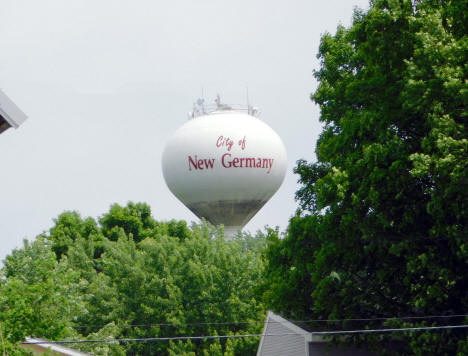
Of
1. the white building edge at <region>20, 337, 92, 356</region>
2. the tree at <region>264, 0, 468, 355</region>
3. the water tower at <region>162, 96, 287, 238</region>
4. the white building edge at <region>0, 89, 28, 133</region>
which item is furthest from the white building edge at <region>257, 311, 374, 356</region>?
the water tower at <region>162, 96, 287, 238</region>

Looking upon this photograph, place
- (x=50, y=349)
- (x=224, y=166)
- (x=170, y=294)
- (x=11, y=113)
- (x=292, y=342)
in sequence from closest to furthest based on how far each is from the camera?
(x=11, y=113) → (x=50, y=349) → (x=292, y=342) → (x=170, y=294) → (x=224, y=166)

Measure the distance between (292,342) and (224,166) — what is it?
27.6m

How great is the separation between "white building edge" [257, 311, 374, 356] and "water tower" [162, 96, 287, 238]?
2504cm

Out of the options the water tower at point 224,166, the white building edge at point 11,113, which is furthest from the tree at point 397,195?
the water tower at point 224,166

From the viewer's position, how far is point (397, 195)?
20.5 meters

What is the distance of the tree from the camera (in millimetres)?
19797

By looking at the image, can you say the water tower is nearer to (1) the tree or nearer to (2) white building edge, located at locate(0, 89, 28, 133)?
(1) the tree

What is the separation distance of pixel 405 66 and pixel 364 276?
5707 mm

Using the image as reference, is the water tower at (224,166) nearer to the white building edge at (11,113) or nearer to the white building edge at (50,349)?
the white building edge at (50,349)

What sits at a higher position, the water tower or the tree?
the water tower

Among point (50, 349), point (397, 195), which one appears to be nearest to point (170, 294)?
point (50, 349)

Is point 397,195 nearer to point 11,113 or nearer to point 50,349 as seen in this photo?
point 50,349

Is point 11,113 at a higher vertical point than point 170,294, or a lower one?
lower

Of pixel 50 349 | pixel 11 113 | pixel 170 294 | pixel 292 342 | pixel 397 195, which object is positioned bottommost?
pixel 11 113
